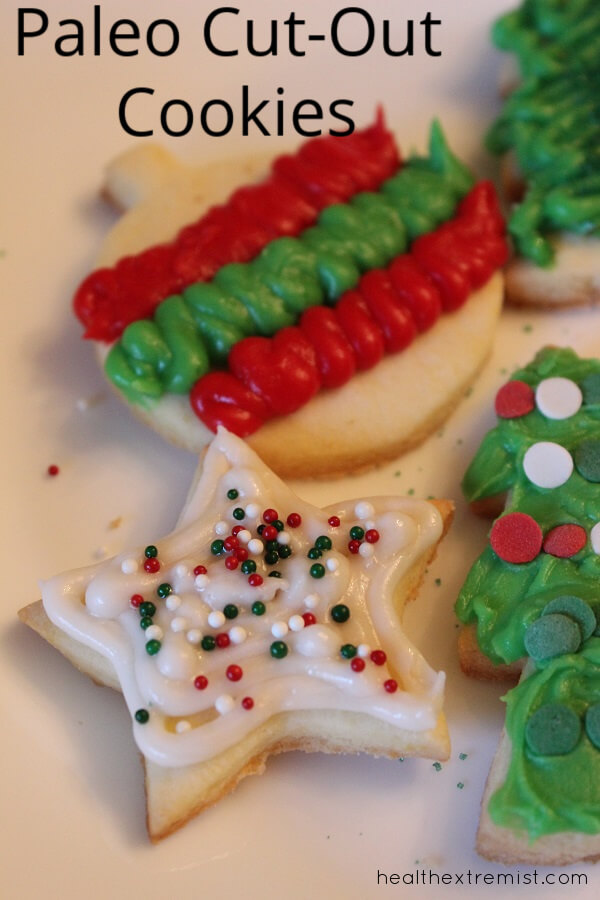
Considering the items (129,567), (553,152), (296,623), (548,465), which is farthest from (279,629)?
(553,152)

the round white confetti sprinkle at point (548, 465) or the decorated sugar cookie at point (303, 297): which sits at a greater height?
the decorated sugar cookie at point (303, 297)

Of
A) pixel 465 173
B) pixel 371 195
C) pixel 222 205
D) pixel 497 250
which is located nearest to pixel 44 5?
pixel 222 205

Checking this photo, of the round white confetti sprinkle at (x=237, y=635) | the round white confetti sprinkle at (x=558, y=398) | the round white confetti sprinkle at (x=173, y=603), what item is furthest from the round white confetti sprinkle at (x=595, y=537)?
the round white confetti sprinkle at (x=173, y=603)

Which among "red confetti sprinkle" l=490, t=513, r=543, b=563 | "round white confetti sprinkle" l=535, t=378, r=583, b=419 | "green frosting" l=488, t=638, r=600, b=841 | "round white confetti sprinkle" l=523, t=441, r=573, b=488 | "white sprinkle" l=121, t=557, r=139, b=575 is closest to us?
"green frosting" l=488, t=638, r=600, b=841

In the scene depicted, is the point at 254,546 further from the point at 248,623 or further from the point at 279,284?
the point at 279,284

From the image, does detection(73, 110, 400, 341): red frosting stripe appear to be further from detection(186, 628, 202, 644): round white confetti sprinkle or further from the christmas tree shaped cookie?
detection(186, 628, 202, 644): round white confetti sprinkle

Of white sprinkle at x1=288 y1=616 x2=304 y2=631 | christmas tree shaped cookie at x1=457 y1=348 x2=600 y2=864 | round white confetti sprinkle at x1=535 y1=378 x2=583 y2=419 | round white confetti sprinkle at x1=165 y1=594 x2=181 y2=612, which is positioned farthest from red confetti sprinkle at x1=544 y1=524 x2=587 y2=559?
round white confetti sprinkle at x1=165 y1=594 x2=181 y2=612

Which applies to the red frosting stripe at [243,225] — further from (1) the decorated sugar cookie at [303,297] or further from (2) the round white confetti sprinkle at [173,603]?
(2) the round white confetti sprinkle at [173,603]

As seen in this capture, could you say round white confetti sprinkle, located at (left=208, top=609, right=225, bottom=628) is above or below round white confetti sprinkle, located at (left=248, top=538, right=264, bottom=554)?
below
